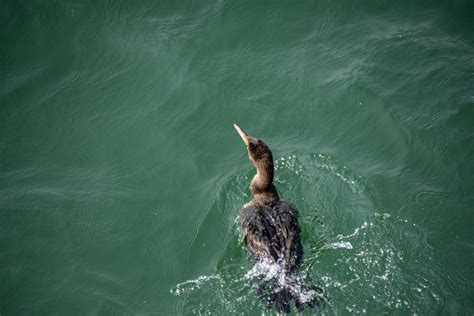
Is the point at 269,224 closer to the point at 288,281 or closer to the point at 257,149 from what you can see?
the point at 288,281

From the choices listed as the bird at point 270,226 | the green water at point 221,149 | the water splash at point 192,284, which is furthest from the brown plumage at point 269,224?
the water splash at point 192,284

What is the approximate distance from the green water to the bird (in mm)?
225

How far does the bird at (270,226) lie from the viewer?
5.47m

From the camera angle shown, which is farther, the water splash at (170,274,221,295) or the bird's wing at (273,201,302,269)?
the water splash at (170,274,221,295)

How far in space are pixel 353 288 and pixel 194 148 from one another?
10.2 ft

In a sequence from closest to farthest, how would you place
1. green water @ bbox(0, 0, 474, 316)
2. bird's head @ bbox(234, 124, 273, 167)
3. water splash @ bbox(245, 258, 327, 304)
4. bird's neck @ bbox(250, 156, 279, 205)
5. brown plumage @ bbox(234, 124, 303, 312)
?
water splash @ bbox(245, 258, 327, 304), brown plumage @ bbox(234, 124, 303, 312), green water @ bbox(0, 0, 474, 316), bird's head @ bbox(234, 124, 273, 167), bird's neck @ bbox(250, 156, 279, 205)

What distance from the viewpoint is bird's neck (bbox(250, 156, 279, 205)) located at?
6.27 m

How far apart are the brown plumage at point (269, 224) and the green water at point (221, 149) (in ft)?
0.76

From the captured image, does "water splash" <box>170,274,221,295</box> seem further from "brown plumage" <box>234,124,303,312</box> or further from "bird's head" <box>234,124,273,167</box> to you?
"bird's head" <box>234,124,273,167</box>

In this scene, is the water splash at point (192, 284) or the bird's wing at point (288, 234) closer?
the bird's wing at point (288, 234)

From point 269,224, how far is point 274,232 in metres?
0.18

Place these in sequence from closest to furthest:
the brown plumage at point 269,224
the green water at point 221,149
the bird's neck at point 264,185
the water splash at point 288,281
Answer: the water splash at point 288,281
the brown plumage at point 269,224
the green water at point 221,149
the bird's neck at point 264,185

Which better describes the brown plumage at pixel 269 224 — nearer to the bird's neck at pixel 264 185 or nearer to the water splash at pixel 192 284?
the bird's neck at pixel 264 185

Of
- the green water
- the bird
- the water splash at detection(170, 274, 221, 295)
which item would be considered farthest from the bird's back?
the water splash at detection(170, 274, 221, 295)
